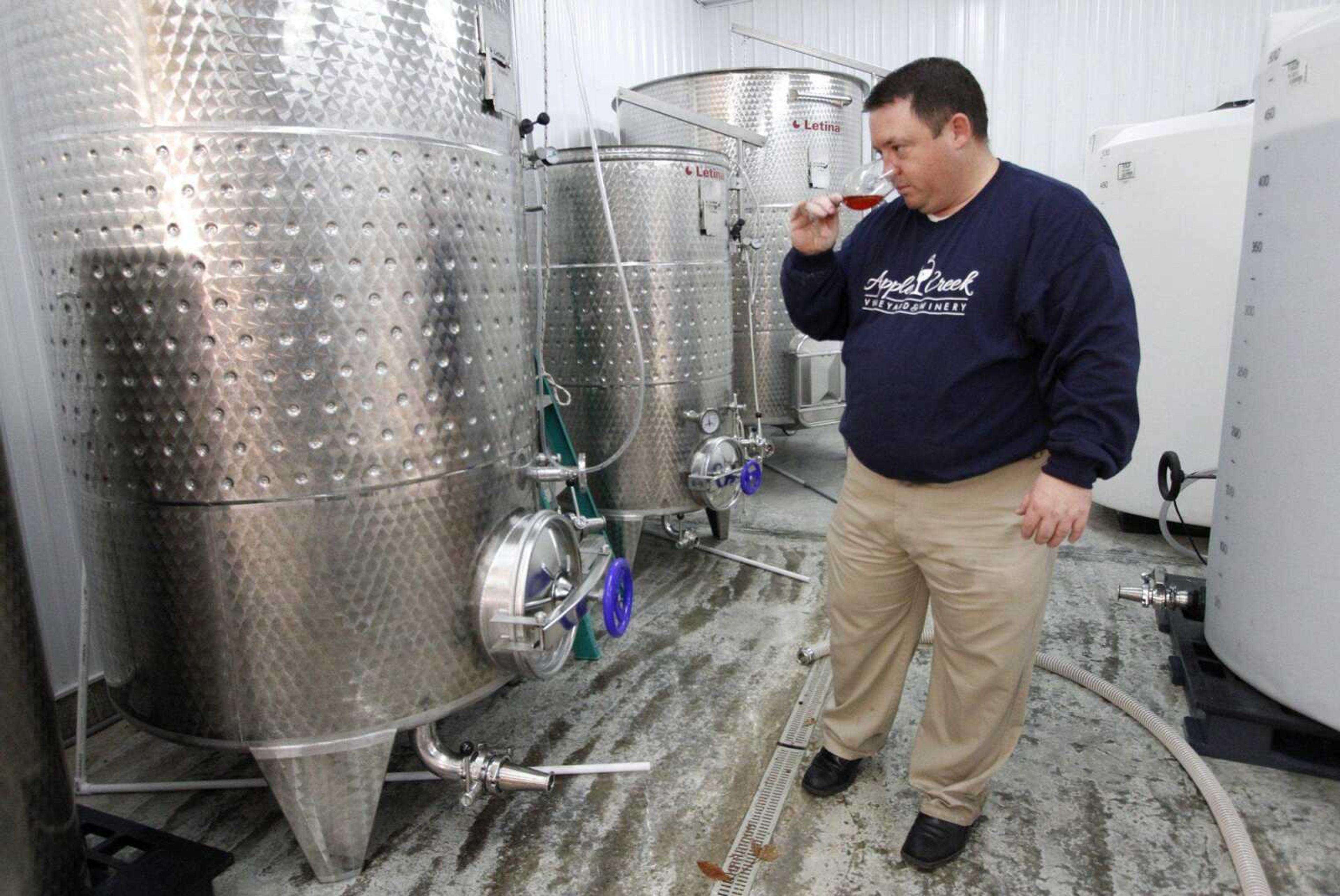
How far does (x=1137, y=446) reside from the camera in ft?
10.6

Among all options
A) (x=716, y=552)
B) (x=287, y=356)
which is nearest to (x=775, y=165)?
(x=716, y=552)

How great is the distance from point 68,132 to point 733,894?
5.51 ft

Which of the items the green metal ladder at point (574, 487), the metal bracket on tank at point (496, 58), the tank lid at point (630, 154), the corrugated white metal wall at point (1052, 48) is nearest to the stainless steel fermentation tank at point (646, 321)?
the tank lid at point (630, 154)

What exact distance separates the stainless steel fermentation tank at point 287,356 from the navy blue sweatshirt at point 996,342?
0.73 meters

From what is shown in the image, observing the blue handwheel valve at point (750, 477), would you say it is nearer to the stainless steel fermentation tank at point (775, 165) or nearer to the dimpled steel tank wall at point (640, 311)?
the dimpled steel tank wall at point (640, 311)

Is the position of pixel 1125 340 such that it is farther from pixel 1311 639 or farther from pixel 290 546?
pixel 290 546

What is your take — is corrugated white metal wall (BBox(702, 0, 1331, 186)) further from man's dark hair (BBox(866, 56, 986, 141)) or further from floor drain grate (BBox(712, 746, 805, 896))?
floor drain grate (BBox(712, 746, 805, 896))

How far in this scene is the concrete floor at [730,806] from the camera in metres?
1.55

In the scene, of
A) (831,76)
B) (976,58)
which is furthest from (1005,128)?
(831,76)

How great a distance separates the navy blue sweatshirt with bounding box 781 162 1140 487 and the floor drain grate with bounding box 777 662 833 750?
0.76 metres

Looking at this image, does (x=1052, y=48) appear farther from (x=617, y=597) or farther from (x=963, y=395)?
(x=617, y=597)

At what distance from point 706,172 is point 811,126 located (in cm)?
124

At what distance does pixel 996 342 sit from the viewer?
1435 mm

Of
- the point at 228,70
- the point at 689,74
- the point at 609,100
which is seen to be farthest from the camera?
the point at 609,100
